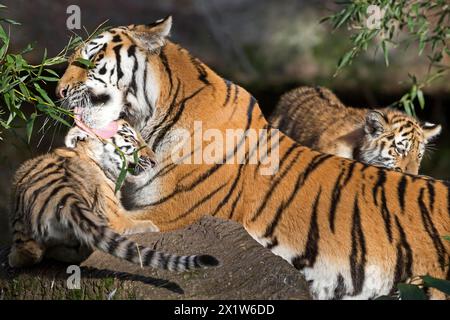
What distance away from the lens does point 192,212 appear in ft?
16.1

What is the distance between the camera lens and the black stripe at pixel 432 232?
15.4 feet

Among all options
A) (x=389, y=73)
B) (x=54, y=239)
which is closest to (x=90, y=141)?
(x=54, y=239)

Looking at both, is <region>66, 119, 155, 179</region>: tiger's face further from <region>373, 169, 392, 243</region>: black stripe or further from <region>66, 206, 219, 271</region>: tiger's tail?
<region>373, 169, 392, 243</region>: black stripe

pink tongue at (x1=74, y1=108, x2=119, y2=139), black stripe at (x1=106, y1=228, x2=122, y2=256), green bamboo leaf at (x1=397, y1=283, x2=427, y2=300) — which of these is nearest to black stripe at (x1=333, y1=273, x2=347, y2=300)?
green bamboo leaf at (x1=397, y1=283, x2=427, y2=300)

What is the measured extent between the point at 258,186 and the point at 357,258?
24.6 inches

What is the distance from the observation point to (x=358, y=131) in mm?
6703

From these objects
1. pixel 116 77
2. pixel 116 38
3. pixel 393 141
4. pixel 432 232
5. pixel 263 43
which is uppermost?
pixel 263 43

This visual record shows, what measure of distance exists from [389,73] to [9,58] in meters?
7.96

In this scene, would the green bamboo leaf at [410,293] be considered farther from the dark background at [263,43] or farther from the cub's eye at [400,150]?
the dark background at [263,43]

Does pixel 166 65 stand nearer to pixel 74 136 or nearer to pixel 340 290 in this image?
pixel 74 136

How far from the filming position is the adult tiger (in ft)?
15.4

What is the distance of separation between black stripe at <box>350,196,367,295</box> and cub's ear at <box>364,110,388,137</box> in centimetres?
173

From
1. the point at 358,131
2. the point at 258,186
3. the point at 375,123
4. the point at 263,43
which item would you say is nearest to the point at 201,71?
the point at 258,186

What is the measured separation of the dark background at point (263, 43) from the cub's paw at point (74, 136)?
5376mm
